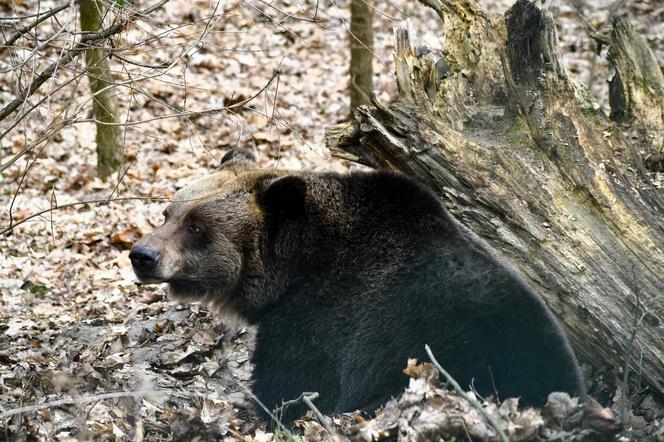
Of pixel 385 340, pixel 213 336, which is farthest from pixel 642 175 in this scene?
pixel 213 336

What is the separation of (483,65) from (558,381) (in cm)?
316

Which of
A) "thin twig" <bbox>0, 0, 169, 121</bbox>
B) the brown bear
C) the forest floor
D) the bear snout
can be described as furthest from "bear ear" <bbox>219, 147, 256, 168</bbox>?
"thin twig" <bbox>0, 0, 169, 121</bbox>

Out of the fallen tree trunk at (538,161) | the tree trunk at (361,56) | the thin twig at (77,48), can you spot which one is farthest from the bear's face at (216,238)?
the tree trunk at (361,56)

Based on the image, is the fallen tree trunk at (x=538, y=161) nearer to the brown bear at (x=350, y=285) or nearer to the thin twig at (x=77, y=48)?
the brown bear at (x=350, y=285)

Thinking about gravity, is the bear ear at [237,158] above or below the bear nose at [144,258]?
above

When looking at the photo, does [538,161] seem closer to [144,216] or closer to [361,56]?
[144,216]

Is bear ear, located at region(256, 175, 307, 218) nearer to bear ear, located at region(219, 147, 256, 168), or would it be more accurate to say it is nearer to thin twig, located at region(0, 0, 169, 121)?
bear ear, located at region(219, 147, 256, 168)

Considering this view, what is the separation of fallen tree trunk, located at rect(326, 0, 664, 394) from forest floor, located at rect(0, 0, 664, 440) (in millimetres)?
524

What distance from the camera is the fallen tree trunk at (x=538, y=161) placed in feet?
18.0

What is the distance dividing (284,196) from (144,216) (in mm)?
4738

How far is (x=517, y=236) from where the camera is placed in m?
5.80

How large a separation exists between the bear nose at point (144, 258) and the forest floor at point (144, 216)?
36cm

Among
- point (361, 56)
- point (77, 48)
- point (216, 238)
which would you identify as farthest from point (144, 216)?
point (77, 48)

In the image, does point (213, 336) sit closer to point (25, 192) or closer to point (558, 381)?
point (558, 381)
